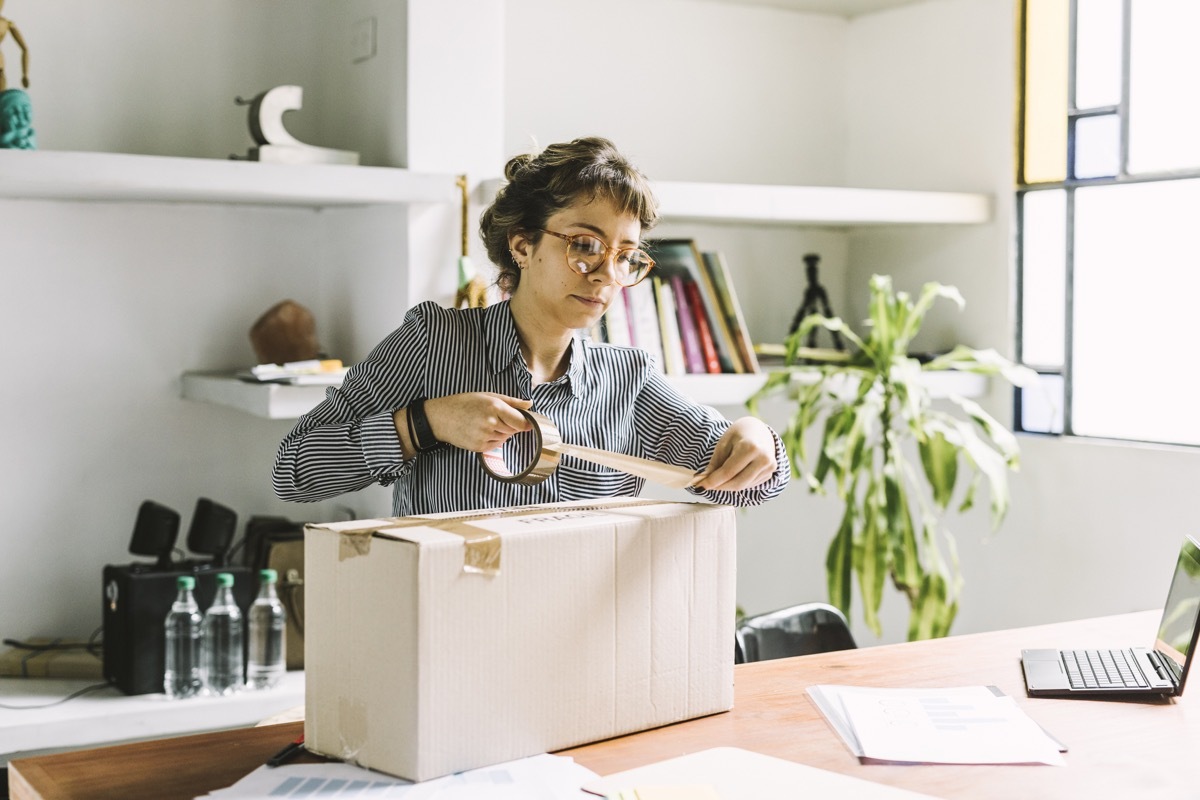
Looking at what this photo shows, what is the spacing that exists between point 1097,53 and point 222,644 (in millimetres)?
2639

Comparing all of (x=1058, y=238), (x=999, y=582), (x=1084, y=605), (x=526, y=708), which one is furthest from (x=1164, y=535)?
(x=526, y=708)

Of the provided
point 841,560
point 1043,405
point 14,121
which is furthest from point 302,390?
point 1043,405

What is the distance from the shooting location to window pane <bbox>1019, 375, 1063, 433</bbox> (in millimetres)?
3455

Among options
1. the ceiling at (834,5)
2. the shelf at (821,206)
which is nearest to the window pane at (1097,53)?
the shelf at (821,206)

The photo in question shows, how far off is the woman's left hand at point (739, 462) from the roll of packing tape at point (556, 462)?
7 centimetres

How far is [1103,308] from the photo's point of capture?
10.9 feet

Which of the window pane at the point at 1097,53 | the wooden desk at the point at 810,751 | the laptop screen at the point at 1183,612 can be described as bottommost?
the wooden desk at the point at 810,751

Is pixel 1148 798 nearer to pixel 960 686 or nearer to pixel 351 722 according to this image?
pixel 960 686

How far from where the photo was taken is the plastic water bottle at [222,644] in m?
2.80

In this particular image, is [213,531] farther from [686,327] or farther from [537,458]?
[537,458]

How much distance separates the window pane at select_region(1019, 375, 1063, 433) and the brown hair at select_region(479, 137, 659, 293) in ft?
6.43

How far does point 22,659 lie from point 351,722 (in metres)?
1.97

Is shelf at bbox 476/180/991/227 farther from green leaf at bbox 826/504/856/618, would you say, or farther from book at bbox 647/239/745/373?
green leaf at bbox 826/504/856/618

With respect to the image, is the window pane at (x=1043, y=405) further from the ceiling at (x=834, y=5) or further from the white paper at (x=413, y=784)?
the white paper at (x=413, y=784)
